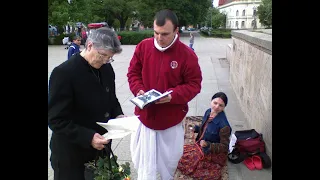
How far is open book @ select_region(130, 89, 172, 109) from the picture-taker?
2.65 metres

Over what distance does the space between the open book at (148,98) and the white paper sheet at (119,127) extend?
0.97ft

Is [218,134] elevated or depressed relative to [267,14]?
depressed

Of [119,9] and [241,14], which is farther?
[241,14]

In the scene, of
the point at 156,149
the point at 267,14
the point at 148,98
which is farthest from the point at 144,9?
the point at 148,98

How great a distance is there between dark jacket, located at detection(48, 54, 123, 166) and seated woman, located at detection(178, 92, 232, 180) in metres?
1.70

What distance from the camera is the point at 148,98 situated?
2695mm

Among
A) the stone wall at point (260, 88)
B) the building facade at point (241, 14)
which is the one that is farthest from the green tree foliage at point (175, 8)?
the building facade at point (241, 14)

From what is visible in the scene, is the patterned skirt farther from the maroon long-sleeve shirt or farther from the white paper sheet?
the white paper sheet

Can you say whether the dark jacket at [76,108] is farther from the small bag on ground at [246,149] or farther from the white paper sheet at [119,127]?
the small bag on ground at [246,149]

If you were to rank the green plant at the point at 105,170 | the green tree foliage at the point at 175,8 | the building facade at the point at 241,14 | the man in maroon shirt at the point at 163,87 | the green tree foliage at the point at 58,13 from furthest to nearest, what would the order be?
the building facade at the point at 241,14, the green tree foliage at the point at 175,8, the green tree foliage at the point at 58,13, the man in maroon shirt at the point at 163,87, the green plant at the point at 105,170

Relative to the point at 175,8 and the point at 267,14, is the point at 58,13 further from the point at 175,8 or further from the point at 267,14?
the point at 175,8

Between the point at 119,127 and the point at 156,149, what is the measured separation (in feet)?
3.06

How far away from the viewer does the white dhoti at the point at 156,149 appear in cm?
309
